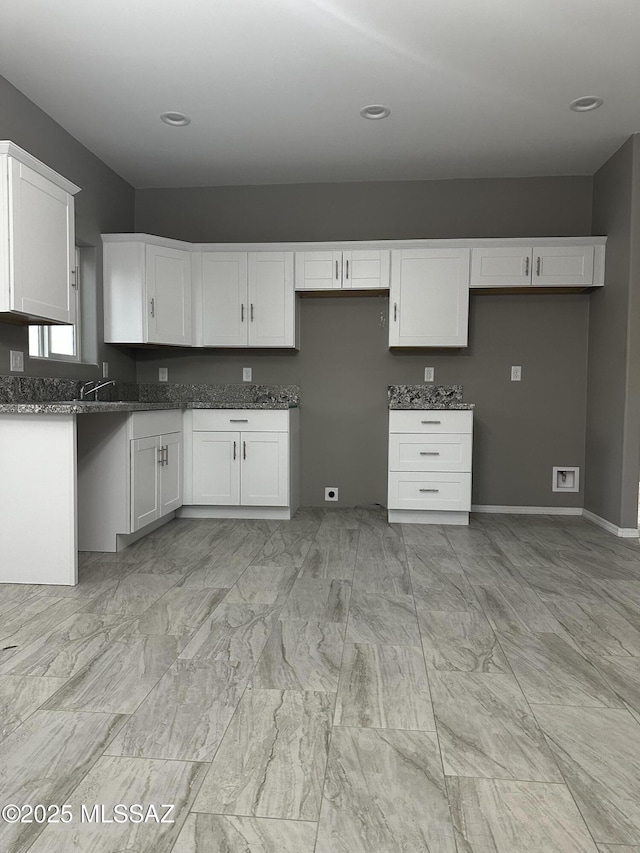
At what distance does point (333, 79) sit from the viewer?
Result: 11.1 feet

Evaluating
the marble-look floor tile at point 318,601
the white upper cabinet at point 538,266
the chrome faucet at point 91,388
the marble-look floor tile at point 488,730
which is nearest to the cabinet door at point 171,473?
the chrome faucet at point 91,388

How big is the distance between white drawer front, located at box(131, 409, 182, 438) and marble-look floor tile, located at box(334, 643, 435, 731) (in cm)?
199

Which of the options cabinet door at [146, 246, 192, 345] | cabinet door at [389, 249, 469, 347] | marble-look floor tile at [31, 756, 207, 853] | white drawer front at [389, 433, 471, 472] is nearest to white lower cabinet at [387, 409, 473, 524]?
white drawer front at [389, 433, 471, 472]

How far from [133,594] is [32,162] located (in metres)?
2.14

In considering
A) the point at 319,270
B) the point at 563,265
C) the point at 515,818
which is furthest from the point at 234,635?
the point at 563,265

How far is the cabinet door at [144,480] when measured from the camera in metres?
3.71

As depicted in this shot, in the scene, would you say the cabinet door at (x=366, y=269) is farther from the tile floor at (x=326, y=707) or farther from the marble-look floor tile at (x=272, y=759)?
the marble-look floor tile at (x=272, y=759)

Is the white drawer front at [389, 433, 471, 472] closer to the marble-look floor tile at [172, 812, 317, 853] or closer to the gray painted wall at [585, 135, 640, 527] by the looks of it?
the gray painted wall at [585, 135, 640, 527]

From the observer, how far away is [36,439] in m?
2.98

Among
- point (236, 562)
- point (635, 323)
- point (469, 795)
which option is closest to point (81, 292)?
point (236, 562)

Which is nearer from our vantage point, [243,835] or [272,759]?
[243,835]

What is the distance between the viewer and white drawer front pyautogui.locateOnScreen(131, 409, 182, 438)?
12.2 ft

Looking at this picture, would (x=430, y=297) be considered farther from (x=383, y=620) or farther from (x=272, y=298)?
(x=383, y=620)

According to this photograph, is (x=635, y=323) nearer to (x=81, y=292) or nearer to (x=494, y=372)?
(x=494, y=372)
